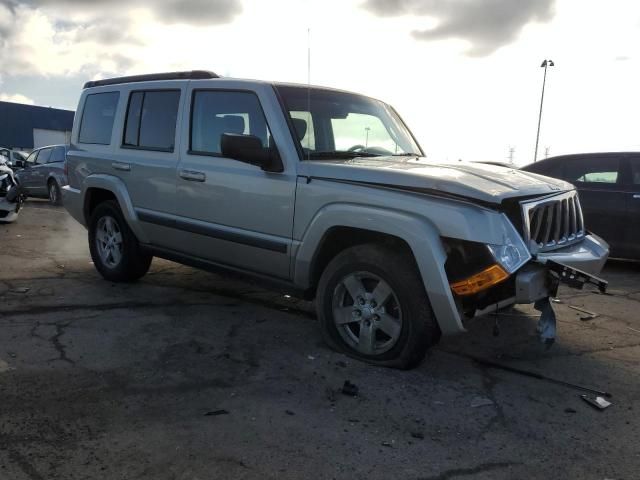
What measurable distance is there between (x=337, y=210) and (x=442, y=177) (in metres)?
0.74

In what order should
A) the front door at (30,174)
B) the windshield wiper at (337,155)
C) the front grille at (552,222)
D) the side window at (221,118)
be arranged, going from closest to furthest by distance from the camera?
1. the front grille at (552,222)
2. the windshield wiper at (337,155)
3. the side window at (221,118)
4. the front door at (30,174)

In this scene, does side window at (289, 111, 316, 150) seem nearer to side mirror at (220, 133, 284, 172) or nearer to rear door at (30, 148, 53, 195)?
side mirror at (220, 133, 284, 172)

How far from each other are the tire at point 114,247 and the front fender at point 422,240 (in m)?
2.82

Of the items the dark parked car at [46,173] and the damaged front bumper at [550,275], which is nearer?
the damaged front bumper at [550,275]

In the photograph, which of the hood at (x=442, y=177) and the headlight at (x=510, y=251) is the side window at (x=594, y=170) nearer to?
the hood at (x=442, y=177)

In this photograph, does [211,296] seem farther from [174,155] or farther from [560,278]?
[560,278]

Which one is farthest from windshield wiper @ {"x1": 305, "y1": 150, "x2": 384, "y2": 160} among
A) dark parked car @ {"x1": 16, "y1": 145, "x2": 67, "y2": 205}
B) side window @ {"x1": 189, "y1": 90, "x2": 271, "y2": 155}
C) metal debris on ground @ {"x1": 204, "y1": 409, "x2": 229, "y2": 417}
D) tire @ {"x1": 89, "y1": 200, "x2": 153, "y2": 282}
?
dark parked car @ {"x1": 16, "y1": 145, "x2": 67, "y2": 205}

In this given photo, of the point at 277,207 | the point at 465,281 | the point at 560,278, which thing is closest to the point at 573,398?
the point at 560,278

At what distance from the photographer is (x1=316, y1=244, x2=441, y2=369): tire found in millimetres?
3529

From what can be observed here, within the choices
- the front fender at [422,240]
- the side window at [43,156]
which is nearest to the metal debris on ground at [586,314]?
the front fender at [422,240]

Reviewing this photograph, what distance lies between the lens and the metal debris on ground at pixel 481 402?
10.9 feet

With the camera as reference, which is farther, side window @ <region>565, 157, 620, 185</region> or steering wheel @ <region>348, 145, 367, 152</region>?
side window @ <region>565, 157, 620, 185</region>

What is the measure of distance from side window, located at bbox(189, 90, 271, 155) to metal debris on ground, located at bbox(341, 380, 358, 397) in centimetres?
188

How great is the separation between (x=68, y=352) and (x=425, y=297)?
254 cm
